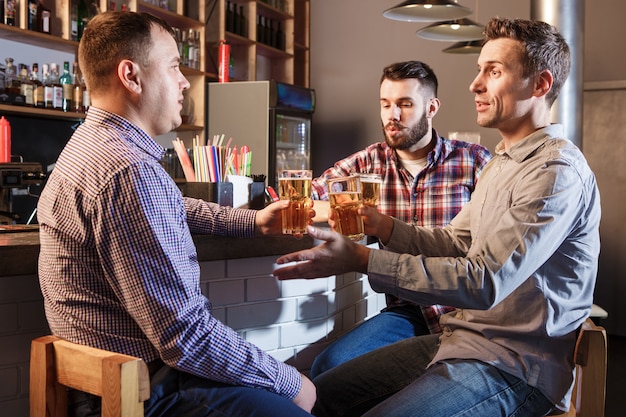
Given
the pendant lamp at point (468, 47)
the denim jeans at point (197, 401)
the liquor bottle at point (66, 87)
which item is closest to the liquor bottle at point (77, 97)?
the liquor bottle at point (66, 87)

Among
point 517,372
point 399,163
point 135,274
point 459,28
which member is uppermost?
A: point 459,28

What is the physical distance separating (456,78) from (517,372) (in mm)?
5441

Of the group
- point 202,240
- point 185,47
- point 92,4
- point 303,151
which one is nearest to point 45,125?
point 92,4

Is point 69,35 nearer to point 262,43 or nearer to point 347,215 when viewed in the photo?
point 262,43

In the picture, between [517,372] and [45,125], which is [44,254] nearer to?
[517,372]

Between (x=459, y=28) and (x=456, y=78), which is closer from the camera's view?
(x=459, y=28)

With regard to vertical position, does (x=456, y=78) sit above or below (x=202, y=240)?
above

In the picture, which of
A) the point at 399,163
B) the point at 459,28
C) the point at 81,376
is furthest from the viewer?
the point at 459,28

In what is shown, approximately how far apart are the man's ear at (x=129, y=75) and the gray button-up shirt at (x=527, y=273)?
648mm

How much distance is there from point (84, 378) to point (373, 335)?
119cm

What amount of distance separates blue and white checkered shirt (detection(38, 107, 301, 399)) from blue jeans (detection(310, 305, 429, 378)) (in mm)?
689

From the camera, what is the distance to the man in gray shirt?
4.91 ft

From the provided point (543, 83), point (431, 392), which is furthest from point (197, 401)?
point (543, 83)

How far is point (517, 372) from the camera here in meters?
1.56
